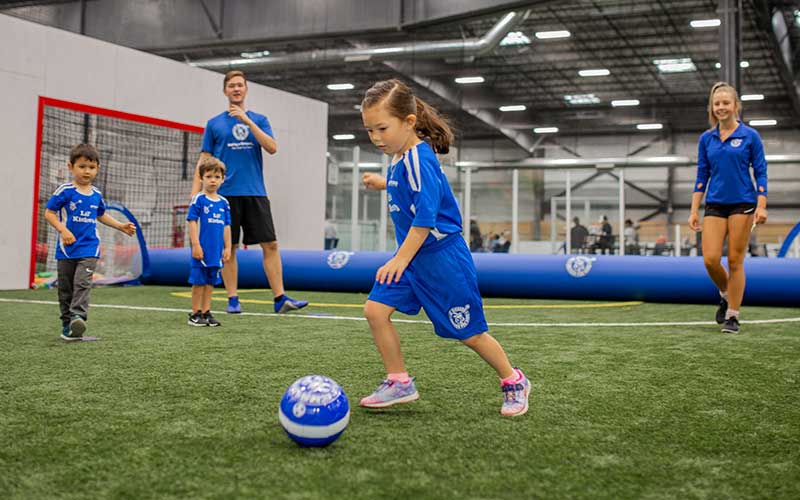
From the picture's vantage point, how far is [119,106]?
992 centimetres

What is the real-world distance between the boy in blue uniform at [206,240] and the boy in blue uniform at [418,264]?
2.52 m

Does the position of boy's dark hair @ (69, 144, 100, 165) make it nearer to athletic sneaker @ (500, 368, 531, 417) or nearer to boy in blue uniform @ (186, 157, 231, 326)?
boy in blue uniform @ (186, 157, 231, 326)

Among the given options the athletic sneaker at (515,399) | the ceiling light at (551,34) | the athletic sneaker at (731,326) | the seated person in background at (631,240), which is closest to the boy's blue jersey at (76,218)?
the athletic sneaker at (515,399)

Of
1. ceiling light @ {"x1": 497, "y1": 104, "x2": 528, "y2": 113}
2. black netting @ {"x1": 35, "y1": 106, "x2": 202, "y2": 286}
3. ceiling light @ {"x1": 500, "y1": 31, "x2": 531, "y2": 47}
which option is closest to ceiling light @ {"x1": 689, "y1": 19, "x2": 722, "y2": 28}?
ceiling light @ {"x1": 500, "y1": 31, "x2": 531, "y2": 47}

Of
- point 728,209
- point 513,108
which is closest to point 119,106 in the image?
point 728,209

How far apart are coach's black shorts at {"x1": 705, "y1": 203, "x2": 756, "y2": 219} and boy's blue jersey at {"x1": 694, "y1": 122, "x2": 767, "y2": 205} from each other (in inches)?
1.1

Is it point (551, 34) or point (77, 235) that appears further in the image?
point (551, 34)

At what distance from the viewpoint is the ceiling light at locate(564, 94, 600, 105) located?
24359 mm

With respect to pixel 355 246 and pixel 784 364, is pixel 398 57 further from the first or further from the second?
pixel 784 364

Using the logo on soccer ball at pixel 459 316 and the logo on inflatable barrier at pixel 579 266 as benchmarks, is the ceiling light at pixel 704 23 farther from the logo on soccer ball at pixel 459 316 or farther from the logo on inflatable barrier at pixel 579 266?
the logo on soccer ball at pixel 459 316

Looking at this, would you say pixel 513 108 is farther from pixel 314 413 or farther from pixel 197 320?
pixel 314 413

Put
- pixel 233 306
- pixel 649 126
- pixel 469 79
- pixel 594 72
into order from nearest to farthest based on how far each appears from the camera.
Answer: pixel 233 306 < pixel 469 79 < pixel 594 72 < pixel 649 126

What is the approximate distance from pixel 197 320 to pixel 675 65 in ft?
64.1

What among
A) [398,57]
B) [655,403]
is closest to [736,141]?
[655,403]
